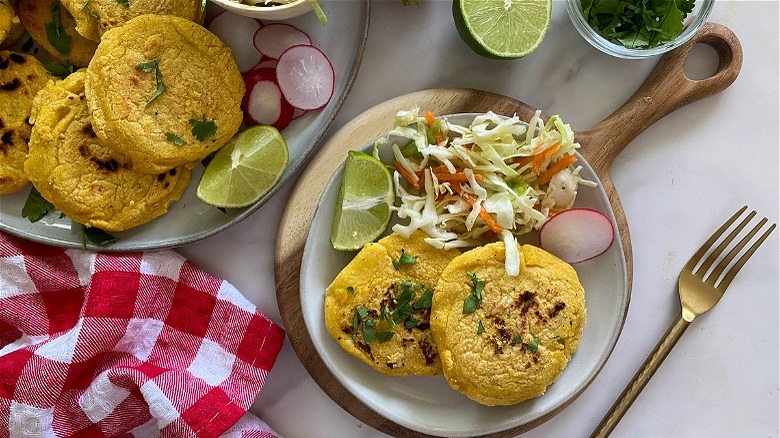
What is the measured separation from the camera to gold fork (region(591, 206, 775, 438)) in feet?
9.95

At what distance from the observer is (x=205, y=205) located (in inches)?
117

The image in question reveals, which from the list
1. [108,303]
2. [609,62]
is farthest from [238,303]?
[609,62]

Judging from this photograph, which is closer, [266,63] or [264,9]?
[264,9]

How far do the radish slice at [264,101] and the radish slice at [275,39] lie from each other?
0.08 meters

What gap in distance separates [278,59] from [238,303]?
106cm

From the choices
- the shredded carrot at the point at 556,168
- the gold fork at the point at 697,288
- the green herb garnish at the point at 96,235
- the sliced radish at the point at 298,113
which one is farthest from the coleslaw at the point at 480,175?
the green herb garnish at the point at 96,235

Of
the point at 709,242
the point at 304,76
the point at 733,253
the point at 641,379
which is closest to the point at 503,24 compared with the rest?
the point at 304,76

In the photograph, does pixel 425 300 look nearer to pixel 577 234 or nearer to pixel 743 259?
pixel 577 234

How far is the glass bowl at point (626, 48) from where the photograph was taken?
2.81 metres

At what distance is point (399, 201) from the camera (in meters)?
2.81

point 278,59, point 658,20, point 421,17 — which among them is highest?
point 658,20

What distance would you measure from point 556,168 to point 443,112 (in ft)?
1.80

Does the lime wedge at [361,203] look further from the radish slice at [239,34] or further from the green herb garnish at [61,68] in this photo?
the green herb garnish at [61,68]

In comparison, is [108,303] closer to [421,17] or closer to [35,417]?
[35,417]
